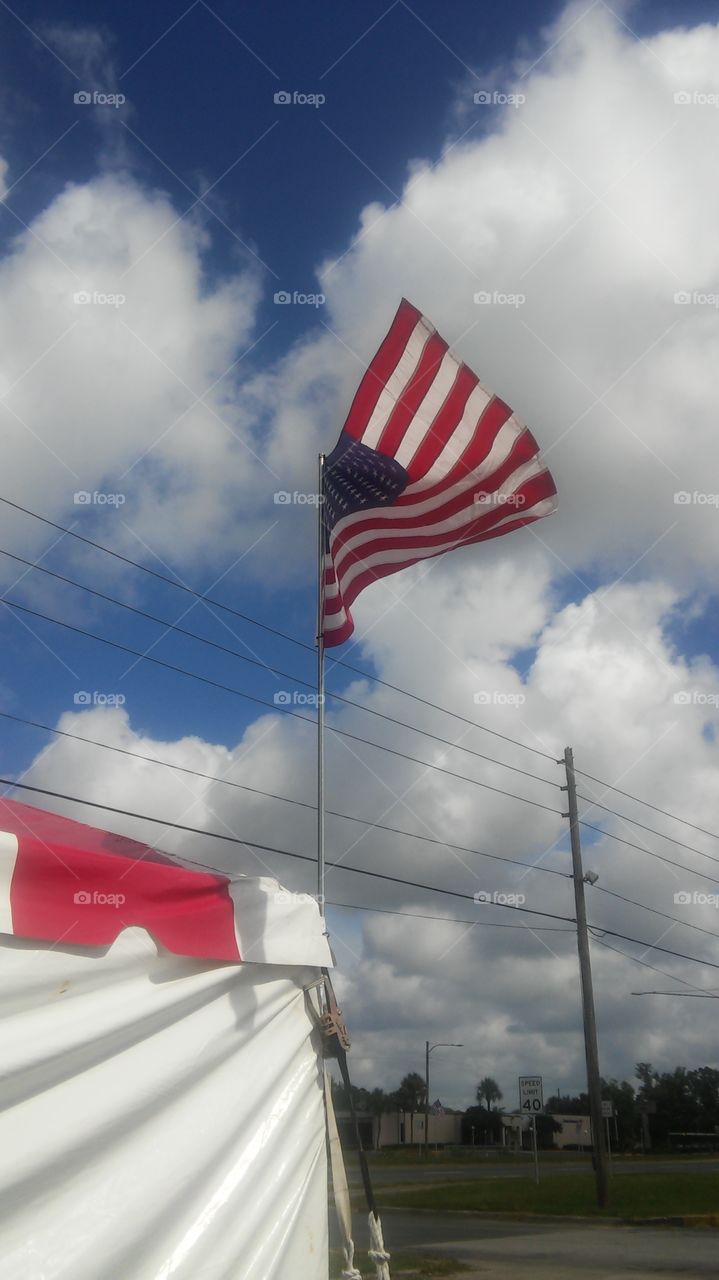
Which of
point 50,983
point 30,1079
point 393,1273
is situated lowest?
point 393,1273

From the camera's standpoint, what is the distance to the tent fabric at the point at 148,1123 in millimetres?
2465

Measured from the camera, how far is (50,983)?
272 centimetres

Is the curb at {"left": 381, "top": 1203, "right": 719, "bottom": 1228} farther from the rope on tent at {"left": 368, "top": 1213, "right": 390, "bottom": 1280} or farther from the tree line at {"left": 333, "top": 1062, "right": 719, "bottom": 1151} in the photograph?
the tree line at {"left": 333, "top": 1062, "right": 719, "bottom": 1151}

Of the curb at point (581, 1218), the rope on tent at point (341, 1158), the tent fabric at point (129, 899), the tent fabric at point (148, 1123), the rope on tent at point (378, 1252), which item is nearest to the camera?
the tent fabric at point (148, 1123)

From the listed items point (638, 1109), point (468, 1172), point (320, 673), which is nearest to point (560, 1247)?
point (320, 673)

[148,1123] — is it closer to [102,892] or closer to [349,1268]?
[102,892]

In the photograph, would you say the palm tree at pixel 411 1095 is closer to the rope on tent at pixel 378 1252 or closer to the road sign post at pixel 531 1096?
the road sign post at pixel 531 1096

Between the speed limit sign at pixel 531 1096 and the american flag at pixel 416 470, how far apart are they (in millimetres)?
17250

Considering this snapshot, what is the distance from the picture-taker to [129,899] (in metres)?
3.03

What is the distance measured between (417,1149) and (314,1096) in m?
75.5

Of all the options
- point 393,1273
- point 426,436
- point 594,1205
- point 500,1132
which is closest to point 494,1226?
point 594,1205

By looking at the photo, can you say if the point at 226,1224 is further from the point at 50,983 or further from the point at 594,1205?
the point at 594,1205

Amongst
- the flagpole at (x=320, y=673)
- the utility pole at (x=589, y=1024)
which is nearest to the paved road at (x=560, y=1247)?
the utility pole at (x=589, y=1024)

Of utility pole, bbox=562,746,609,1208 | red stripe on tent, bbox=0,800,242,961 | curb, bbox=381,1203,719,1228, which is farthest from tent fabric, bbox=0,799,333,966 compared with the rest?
utility pole, bbox=562,746,609,1208
